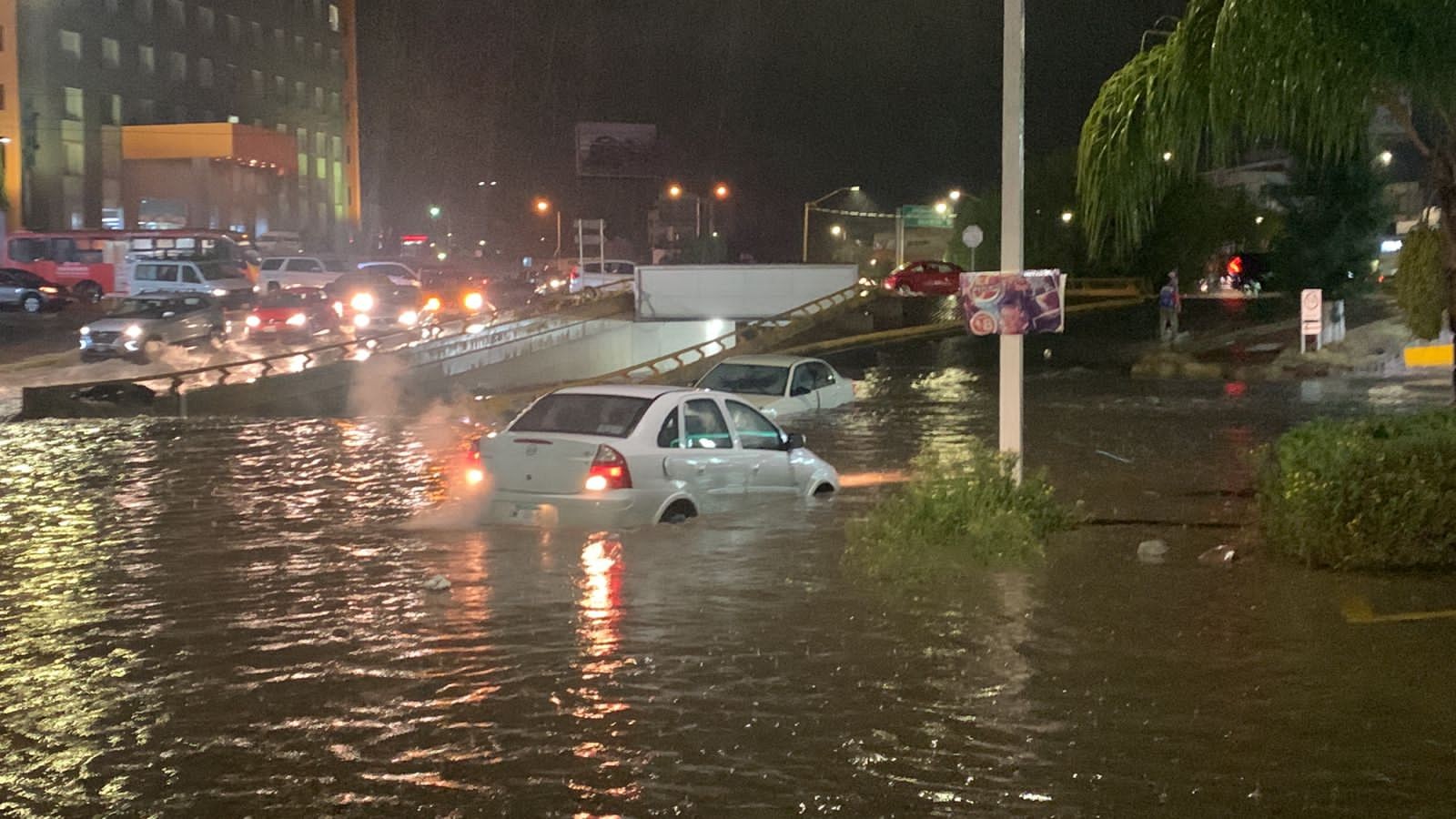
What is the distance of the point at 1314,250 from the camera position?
46.9m

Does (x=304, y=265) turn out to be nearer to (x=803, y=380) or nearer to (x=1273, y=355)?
(x=803, y=380)

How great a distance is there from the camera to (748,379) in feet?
79.1

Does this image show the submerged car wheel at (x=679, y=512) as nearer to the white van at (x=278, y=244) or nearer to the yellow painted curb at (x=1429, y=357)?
the yellow painted curb at (x=1429, y=357)

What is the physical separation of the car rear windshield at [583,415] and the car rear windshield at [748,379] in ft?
32.9

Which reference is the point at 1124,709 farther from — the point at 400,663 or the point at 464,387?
the point at 464,387

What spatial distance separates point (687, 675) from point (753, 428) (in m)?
6.35

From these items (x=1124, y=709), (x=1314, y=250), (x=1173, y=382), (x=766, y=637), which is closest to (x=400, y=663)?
(x=766, y=637)

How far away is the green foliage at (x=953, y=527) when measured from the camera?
11.1 m

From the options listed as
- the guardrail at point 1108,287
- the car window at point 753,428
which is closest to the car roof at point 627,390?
the car window at point 753,428

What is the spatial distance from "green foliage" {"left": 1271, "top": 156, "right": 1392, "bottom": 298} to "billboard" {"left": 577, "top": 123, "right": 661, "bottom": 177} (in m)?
54.1

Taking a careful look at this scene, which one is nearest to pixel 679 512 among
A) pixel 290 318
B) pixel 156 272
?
pixel 290 318

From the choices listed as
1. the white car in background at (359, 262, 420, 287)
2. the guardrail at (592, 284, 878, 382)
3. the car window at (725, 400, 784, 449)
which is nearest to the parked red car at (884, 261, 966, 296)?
the guardrail at (592, 284, 878, 382)

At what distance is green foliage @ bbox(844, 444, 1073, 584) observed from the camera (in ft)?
36.5

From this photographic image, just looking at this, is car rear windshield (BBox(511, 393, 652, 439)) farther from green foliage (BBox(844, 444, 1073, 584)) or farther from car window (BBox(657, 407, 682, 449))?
green foliage (BBox(844, 444, 1073, 584))
